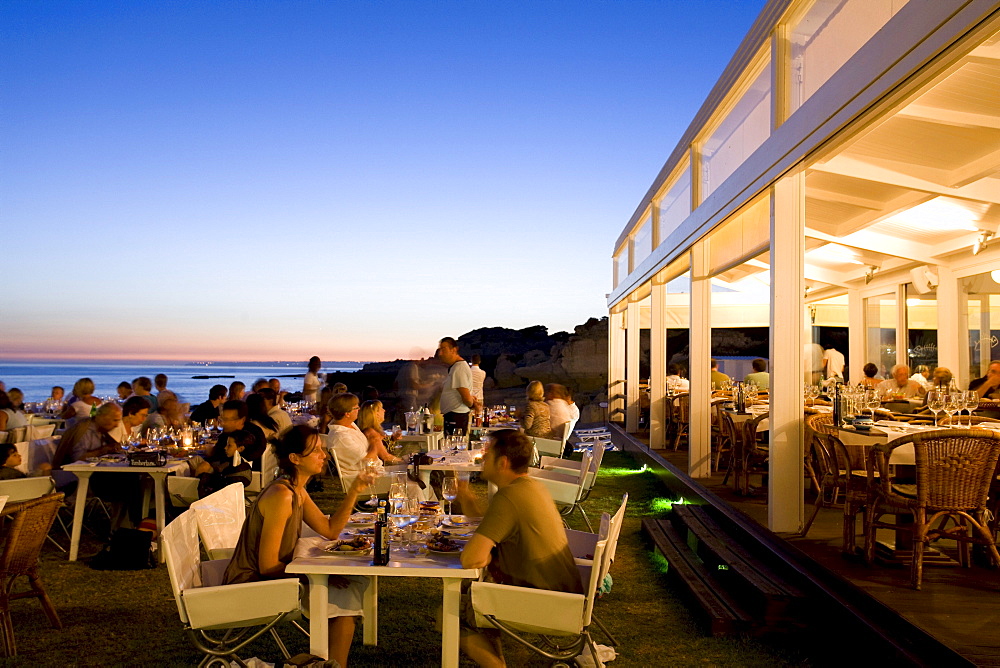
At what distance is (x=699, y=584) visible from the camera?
16.7 feet

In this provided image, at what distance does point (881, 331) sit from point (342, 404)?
11903mm

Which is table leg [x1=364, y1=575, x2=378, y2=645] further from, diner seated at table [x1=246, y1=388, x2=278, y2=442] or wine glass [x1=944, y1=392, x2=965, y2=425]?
wine glass [x1=944, y1=392, x2=965, y2=425]

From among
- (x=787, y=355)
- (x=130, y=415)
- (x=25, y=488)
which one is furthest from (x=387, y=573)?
(x=130, y=415)

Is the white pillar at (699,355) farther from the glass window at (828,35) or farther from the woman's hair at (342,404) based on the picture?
the woman's hair at (342,404)

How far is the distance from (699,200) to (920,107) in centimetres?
346

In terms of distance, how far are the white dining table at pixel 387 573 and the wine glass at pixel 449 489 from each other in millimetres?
741

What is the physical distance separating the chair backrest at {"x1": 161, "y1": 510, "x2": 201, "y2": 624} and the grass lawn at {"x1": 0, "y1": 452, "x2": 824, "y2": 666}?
875 mm

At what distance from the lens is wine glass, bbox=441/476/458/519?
4.07 meters

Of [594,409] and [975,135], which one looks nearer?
[975,135]

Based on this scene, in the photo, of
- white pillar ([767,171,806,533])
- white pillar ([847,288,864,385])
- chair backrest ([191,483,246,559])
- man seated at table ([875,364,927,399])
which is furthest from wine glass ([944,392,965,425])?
white pillar ([847,288,864,385])

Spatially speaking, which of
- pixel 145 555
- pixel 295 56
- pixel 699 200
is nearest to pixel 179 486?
pixel 145 555

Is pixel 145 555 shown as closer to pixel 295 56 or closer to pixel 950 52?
pixel 950 52

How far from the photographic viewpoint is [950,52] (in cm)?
320

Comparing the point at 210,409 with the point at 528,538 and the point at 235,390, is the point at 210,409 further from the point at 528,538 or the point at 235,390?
the point at 528,538
